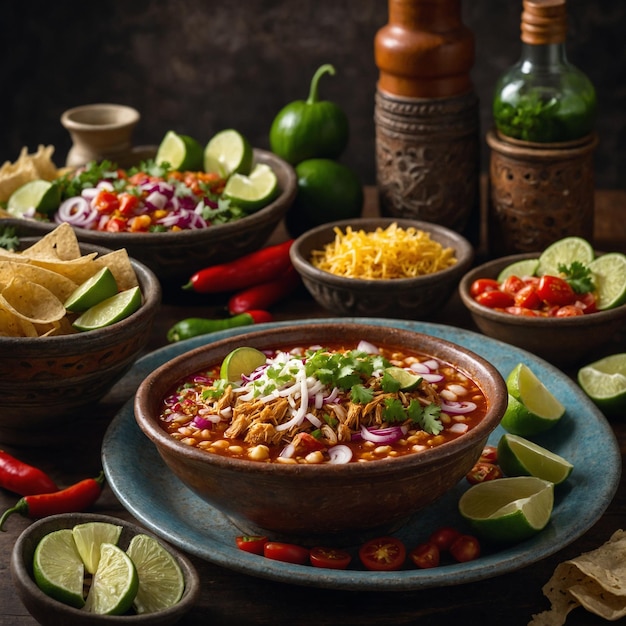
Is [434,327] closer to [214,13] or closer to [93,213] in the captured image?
[93,213]

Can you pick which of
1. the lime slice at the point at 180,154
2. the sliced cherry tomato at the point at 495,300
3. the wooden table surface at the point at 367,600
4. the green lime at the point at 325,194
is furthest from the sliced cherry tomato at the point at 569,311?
the lime slice at the point at 180,154

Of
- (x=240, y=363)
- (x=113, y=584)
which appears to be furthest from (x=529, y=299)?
(x=113, y=584)

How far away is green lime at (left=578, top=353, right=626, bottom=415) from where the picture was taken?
8.93 feet

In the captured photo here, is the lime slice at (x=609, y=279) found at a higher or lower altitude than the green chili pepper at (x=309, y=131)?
lower

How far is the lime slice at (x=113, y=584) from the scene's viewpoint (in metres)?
1.89

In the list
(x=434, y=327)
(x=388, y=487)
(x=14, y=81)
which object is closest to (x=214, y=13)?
(x=14, y=81)

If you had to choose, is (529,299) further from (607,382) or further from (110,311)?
(110,311)

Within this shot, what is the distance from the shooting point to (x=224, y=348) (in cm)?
254

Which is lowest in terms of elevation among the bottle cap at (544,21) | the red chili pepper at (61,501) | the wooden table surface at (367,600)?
the wooden table surface at (367,600)

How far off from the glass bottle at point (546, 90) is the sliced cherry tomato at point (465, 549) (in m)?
1.71

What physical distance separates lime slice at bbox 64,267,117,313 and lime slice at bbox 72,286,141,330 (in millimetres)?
15

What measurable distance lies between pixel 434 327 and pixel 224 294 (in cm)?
93

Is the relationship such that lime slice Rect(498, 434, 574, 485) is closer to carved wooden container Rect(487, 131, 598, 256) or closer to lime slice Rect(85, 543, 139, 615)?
lime slice Rect(85, 543, 139, 615)

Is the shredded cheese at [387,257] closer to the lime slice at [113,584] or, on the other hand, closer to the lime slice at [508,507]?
the lime slice at [508,507]
